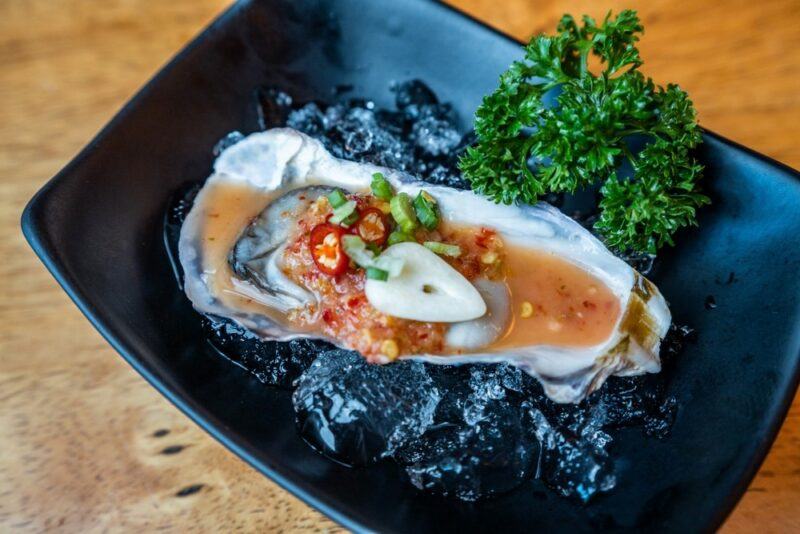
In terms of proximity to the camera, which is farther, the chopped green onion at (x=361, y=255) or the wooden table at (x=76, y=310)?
the wooden table at (x=76, y=310)

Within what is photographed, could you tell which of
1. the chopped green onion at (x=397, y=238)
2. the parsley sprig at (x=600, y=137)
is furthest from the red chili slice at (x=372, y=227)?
the parsley sprig at (x=600, y=137)

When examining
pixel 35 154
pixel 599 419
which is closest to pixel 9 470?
pixel 35 154

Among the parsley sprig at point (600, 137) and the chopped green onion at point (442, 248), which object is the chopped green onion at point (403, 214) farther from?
the parsley sprig at point (600, 137)

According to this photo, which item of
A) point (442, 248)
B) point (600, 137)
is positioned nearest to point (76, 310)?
point (442, 248)

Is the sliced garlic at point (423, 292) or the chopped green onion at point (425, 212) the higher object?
the chopped green onion at point (425, 212)

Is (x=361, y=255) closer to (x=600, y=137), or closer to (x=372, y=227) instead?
(x=372, y=227)
